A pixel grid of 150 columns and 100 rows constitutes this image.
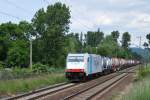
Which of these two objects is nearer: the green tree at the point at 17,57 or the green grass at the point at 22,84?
the green grass at the point at 22,84

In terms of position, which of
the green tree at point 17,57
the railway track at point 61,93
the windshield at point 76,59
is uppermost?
the green tree at point 17,57

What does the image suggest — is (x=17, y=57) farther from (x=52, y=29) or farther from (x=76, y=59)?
(x=76, y=59)

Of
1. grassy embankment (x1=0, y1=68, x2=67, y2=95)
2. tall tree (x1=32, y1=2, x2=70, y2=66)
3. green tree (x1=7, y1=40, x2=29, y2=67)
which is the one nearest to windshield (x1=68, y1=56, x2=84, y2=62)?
grassy embankment (x1=0, y1=68, x2=67, y2=95)

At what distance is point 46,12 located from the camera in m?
86.2

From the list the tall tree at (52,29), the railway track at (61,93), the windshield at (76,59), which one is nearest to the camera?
the railway track at (61,93)

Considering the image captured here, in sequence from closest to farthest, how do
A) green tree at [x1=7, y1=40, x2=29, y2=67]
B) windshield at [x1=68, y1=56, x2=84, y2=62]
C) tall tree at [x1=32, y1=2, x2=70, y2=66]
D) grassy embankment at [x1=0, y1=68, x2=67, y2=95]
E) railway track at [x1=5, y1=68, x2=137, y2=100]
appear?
1. railway track at [x1=5, y1=68, x2=137, y2=100]
2. grassy embankment at [x1=0, y1=68, x2=67, y2=95]
3. windshield at [x1=68, y1=56, x2=84, y2=62]
4. tall tree at [x1=32, y1=2, x2=70, y2=66]
5. green tree at [x1=7, y1=40, x2=29, y2=67]

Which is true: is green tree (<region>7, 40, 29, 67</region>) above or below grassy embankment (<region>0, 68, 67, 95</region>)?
above

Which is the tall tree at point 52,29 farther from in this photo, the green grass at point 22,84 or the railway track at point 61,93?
the railway track at point 61,93

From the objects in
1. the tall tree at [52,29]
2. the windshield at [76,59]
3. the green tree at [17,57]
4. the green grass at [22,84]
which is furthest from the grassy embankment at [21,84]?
the green tree at [17,57]

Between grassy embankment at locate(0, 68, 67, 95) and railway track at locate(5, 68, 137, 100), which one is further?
grassy embankment at locate(0, 68, 67, 95)

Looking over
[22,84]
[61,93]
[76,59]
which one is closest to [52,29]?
[76,59]

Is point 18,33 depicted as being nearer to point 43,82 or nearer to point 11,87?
point 43,82

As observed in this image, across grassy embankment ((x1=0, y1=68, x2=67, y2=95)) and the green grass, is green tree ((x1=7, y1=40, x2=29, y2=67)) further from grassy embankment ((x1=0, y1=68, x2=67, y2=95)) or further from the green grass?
the green grass

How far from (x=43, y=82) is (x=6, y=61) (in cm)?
4645
